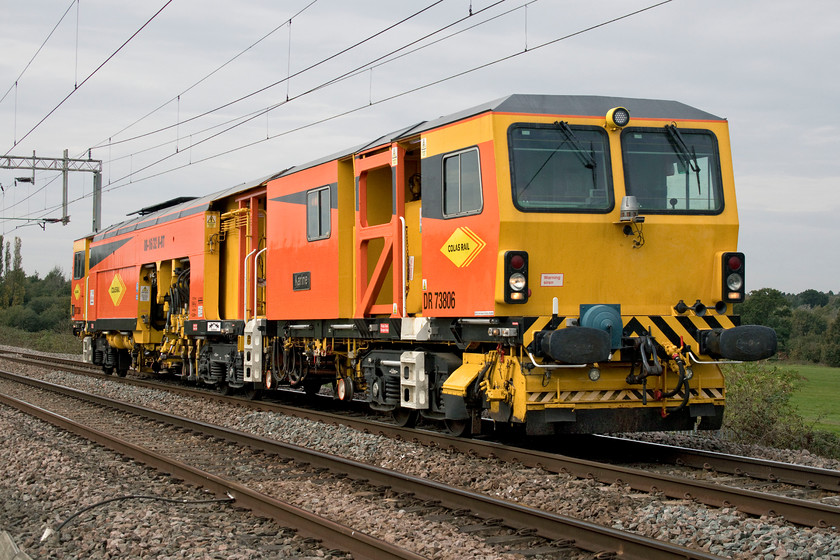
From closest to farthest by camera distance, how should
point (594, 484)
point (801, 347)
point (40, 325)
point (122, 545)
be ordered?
point (122, 545) < point (594, 484) < point (801, 347) < point (40, 325)

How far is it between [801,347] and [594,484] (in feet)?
135

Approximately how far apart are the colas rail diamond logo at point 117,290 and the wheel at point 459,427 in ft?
44.3

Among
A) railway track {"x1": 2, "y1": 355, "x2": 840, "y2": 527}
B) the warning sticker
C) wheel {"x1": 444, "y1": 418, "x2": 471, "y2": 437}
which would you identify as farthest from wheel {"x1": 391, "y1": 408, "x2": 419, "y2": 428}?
the warning sticker

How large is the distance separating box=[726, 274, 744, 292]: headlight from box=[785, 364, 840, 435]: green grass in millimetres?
4090

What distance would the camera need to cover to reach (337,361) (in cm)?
1330

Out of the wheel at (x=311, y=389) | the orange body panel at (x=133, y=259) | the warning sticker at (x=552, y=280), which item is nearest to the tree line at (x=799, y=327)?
the wheel at (x=311, y=389)

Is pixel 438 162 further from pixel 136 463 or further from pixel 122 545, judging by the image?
pixel 122 545

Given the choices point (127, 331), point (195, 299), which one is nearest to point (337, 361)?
point (195, 299)

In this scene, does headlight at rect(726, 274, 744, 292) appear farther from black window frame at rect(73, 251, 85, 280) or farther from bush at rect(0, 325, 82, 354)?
bush at rect(0, 325, 82, 354)

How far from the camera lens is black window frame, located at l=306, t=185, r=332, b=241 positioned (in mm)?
12188

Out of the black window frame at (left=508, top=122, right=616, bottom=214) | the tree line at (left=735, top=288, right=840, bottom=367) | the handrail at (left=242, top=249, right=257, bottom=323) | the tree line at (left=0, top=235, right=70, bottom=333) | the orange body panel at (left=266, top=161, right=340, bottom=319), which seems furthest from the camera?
the tree line at (left=0, top=235, right=70, bottom=333)

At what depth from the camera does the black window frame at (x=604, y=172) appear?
877 centimetres

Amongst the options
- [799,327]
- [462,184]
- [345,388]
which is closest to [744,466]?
[462,184]

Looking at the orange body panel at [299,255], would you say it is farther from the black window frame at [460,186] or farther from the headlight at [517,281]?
the headlight at [517,281]
